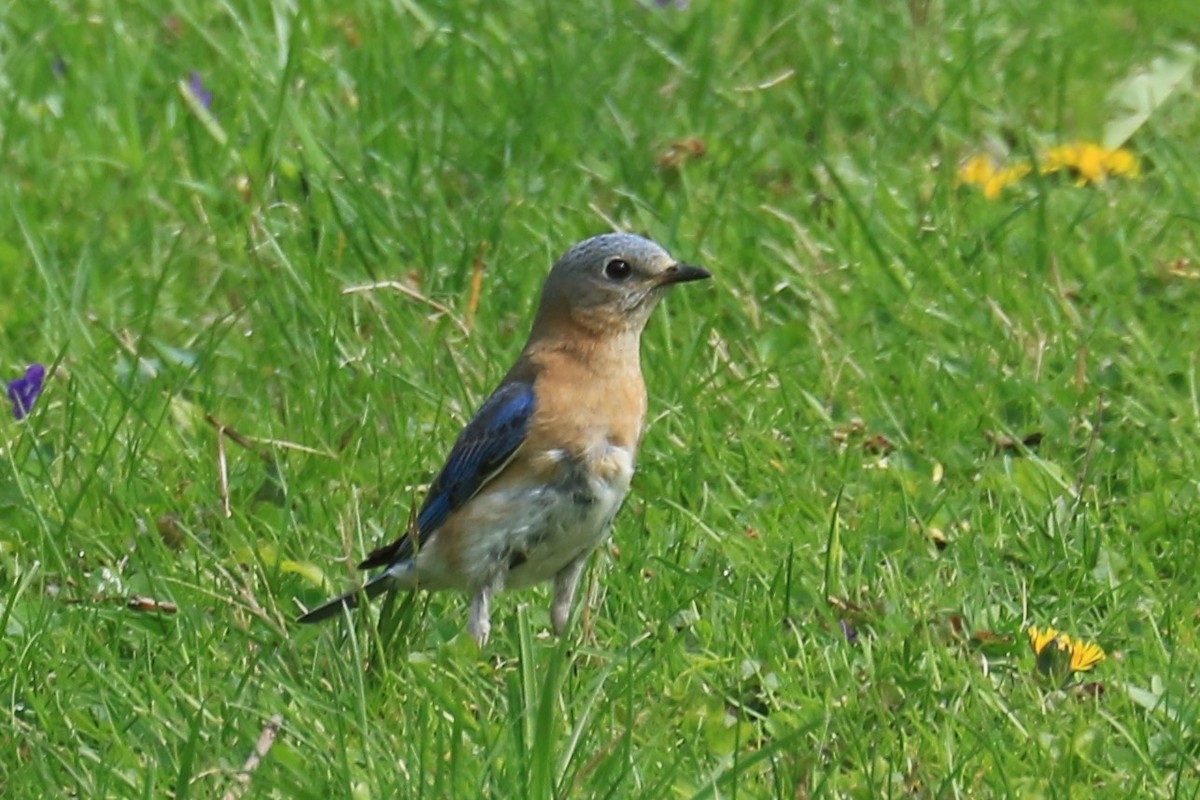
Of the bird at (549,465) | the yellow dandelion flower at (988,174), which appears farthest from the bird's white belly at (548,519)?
the yellow dandelion flower at (988,174)

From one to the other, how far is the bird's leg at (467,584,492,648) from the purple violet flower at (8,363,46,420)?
1670 mm

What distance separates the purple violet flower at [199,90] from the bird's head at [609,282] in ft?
10.2

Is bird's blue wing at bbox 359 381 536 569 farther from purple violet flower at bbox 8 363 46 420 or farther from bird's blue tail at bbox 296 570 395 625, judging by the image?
purple violet flower at bbox 8 363 46 420

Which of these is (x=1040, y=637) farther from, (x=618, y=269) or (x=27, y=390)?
(x=27, y=390)

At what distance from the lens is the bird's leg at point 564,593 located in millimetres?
5812

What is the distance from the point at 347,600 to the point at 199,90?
372 centimetres

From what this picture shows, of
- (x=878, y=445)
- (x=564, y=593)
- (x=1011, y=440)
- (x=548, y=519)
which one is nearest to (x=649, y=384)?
(x=878, y=445)

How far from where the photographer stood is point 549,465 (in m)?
5.67

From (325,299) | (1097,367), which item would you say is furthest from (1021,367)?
(325,299)

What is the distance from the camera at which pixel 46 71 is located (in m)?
8.87

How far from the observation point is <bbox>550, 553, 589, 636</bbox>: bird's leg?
5.81m

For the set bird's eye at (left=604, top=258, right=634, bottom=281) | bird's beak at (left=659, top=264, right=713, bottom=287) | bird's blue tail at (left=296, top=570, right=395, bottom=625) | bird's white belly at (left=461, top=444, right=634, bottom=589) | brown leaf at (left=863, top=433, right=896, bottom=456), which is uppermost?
bird's eye at (left=604, top=258, right=634, bottom=281)

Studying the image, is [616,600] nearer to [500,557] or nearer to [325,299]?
[500,557]

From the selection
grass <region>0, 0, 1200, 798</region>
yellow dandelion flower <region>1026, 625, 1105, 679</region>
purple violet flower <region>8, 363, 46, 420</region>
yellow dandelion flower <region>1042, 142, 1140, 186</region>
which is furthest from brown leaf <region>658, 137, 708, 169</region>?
yellow dandelion flower <region>1026, 625, 1105, 679</region>
